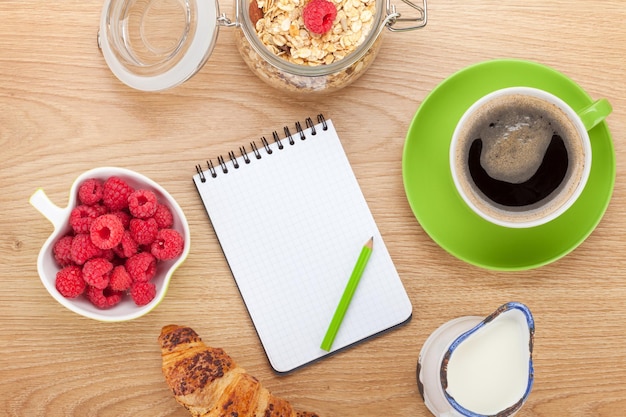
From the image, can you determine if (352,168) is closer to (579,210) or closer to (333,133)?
(333,133)

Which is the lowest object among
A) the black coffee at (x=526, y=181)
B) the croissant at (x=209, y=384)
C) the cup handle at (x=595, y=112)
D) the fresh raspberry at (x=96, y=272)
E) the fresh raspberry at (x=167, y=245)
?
the croissant at (x=209, y=384)

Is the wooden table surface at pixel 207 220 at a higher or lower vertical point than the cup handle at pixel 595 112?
lower

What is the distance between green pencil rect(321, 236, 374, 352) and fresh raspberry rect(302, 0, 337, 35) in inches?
13.8

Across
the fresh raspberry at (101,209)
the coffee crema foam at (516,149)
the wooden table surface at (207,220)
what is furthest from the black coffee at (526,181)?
the fresh raspberry at (101,209)

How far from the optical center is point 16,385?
111 centimetres

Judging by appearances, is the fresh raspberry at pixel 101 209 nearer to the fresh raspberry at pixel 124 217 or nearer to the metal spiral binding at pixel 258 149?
the fresh raspberry at pixel 124 217

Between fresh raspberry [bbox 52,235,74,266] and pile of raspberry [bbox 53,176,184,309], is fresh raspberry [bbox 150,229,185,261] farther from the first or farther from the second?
fresh raspberry [bbox 52,235,74,266]

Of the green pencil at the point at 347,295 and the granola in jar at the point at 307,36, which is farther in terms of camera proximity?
the green pencil at the point at 347,295

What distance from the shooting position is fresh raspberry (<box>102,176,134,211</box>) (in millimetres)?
1003

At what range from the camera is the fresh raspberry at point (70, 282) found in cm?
98

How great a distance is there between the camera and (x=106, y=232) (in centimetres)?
98

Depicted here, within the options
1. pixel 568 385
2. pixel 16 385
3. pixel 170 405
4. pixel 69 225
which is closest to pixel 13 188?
pixel 69 225

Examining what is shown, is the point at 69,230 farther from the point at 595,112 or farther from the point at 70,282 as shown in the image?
the point at 595,112

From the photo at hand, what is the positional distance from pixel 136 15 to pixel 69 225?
36 cm
